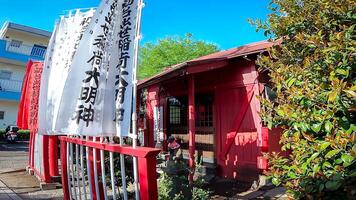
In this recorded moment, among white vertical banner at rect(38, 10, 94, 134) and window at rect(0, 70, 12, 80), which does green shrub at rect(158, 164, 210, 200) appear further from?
window at rect(0, 70, 12, 80)

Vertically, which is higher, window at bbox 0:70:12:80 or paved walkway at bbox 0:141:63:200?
window at bbox 0:70:12:80

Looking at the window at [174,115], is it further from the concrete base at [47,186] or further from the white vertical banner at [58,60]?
the white vertical banner at [58,60]

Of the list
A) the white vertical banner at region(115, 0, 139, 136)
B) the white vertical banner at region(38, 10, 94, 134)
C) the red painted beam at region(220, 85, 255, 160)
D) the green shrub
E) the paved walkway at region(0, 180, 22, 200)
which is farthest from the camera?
the red painted beam at region(220, 85, 255, 160)

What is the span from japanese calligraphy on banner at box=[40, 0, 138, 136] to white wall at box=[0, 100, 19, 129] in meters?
32.2

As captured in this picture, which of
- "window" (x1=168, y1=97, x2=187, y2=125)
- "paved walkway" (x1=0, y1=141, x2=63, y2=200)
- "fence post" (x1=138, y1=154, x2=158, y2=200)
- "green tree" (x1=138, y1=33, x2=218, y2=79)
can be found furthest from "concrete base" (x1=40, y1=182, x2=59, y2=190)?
"green tree" (x1=138, y1=33, x2=218, y2=79)

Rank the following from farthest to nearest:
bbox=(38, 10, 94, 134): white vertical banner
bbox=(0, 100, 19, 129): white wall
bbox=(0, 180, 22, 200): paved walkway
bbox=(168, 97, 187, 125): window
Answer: bbox=(0, 100, 19, 129): white wall
bbox=(168, 97, 187, 125): window
bbox=(0, 180, 22, 200): paved walkway
bbox=(38, 10, 94, 134): white vertical banner

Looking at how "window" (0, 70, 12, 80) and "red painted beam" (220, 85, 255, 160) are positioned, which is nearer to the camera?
"red painted beam" (220, 85, 255, 160)

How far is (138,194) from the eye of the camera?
395cm

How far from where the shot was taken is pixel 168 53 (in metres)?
35.0

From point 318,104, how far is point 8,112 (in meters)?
35.9

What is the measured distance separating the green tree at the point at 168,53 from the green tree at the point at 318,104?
3043 centimetres

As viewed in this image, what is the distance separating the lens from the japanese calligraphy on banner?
4.43 meters

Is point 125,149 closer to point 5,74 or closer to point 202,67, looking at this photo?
point 202,67

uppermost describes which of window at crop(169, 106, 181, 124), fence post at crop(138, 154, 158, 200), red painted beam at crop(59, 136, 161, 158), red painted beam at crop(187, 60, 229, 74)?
red painted beam at crop(187, 60, 229, 74)
